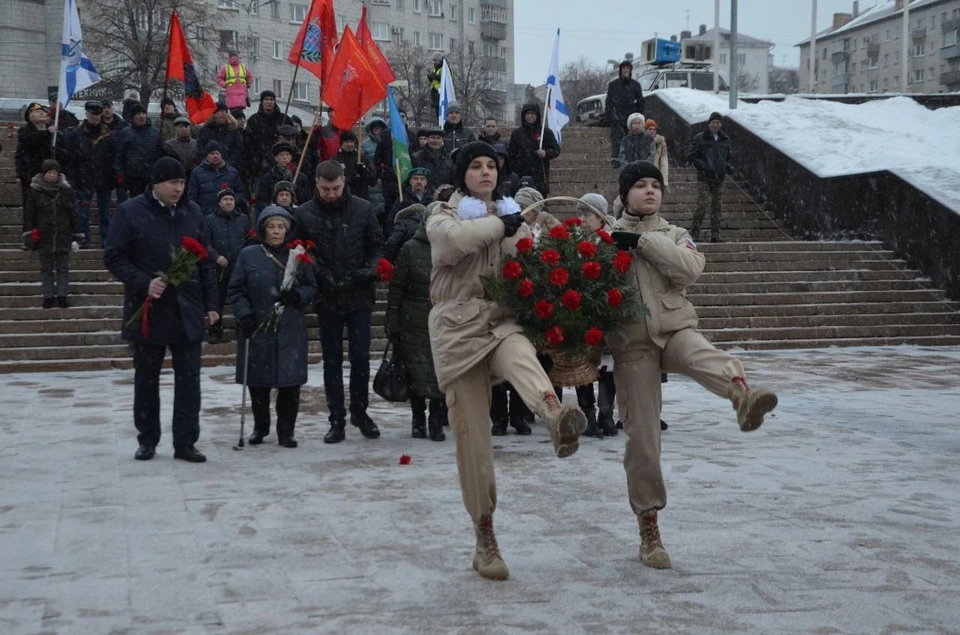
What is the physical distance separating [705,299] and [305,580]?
1254 centimetres

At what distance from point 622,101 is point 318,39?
23.5ft

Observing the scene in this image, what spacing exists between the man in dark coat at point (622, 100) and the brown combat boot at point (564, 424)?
17.7m

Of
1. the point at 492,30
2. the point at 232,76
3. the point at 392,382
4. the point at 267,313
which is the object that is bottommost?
the point at 392,382

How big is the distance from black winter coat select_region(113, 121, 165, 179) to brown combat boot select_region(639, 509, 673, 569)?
1285 centimetres

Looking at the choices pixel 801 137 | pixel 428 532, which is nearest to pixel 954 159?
pixel 801 137

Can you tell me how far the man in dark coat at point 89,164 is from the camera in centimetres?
1720

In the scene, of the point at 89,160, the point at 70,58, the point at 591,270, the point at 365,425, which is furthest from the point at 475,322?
the point at 70,58

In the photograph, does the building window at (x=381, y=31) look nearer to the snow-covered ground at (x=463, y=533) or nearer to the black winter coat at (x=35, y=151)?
the black winter coat at (x=35, y=151)

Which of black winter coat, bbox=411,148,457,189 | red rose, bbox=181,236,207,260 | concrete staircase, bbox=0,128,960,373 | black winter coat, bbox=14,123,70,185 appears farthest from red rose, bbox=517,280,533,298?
black winter coat, bbox=14,123,70,185

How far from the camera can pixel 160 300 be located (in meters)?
8.34

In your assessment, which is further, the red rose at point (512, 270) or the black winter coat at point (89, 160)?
the black winter coat at point (89, 160)

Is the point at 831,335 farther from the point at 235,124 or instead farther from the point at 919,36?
the point at 919,36

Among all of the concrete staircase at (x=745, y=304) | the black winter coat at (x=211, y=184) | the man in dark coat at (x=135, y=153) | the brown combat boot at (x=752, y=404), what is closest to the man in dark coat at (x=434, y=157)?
the concrete staircase at (x=745, y=304)

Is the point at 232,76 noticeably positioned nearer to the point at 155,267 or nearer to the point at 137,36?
the point at 155,267
